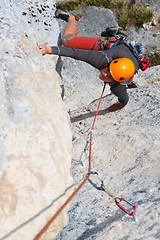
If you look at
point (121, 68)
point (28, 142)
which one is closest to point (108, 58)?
point (121, 68)

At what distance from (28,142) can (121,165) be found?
1.80m

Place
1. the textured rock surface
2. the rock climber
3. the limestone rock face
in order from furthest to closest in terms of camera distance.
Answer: the rock climber → the textured rock surface → the limestone rock face

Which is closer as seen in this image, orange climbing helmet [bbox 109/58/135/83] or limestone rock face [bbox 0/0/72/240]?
limestone rock face [bbox 0/0/72/240]

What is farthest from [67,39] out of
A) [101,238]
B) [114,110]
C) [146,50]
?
[146,50]

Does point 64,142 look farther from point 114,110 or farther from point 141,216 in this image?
point 114,110

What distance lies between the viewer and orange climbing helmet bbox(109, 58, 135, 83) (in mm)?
3812

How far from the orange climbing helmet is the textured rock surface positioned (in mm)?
947

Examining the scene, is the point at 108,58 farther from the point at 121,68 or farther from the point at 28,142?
the point at 28,142

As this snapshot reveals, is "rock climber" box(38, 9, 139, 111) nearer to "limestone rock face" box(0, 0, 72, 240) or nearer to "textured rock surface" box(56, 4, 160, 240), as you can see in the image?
"textured rock surface" box(56, 4, 160, 240)

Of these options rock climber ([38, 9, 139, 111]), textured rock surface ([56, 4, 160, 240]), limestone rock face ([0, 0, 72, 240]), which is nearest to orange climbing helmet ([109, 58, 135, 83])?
rock climber ([38, 9, 139, 111])

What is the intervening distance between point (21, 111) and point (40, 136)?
0.28m

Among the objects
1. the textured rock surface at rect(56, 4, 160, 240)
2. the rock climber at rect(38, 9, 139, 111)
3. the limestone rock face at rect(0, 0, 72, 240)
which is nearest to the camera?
the limestone rock face at rect(0, 0, 72, 240)

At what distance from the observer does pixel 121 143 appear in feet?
12.5

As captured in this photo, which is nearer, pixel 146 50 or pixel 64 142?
pixel 64 142
